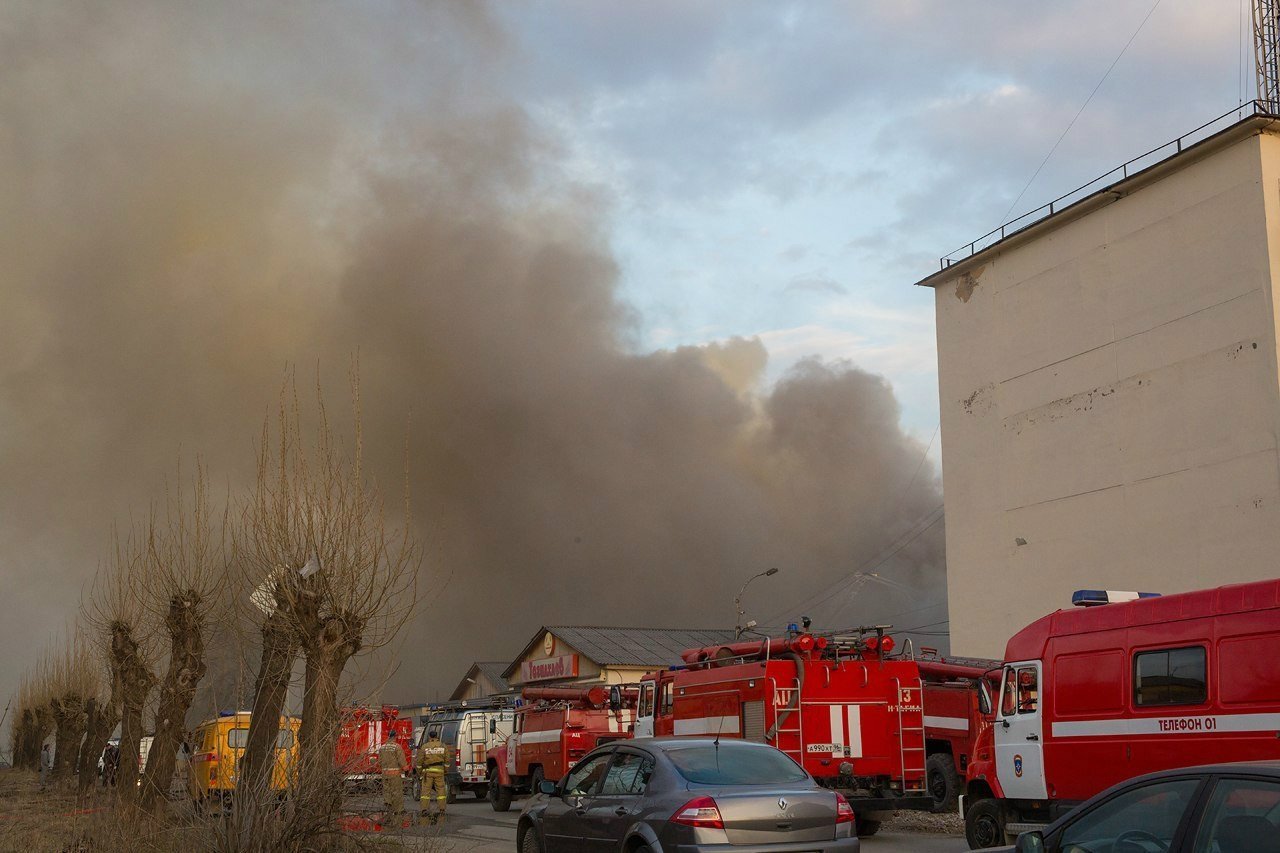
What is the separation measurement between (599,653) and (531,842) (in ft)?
156

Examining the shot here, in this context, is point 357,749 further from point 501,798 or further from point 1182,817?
point 501,798

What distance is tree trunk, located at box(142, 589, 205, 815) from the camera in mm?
18766

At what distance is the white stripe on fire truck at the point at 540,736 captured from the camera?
24125 mm

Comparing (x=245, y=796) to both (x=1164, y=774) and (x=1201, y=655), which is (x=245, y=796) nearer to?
(x=1164, y=774)

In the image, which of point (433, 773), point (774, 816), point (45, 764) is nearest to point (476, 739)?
point (433, 773)

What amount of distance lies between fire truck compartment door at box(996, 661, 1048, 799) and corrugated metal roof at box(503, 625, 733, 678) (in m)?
44.8

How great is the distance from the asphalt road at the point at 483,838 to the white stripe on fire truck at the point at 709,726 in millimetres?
2537

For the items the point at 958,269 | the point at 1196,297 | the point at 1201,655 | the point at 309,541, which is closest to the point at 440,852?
the point at 309,541

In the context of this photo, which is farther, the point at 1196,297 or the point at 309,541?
the point at 1196,297

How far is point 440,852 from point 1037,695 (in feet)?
22.8

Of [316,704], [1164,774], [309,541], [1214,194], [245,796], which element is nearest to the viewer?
[1164,774]

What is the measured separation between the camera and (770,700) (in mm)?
17281

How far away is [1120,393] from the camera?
3731cm

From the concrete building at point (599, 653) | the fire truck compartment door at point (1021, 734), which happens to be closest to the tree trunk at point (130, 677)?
the fire truck compartment door at point (1021, 734)
